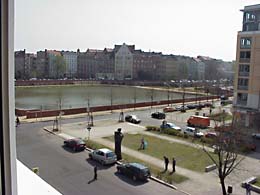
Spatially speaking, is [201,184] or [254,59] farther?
[254,59]

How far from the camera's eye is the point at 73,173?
2.95 metres

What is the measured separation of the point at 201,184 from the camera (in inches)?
109

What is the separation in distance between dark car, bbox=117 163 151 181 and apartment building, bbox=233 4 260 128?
3375 millimetres

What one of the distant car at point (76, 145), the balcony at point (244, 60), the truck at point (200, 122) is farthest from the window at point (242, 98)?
the distant car at point (76, 145)

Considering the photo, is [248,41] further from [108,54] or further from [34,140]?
[108,54]

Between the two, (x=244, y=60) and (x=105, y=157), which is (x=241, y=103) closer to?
(x=244, y=60)

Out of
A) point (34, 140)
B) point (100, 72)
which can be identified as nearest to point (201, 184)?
point (34, 140)

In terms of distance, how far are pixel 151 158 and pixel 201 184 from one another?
34.4 inches

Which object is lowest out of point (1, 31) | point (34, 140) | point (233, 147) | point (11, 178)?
point (34, 140)

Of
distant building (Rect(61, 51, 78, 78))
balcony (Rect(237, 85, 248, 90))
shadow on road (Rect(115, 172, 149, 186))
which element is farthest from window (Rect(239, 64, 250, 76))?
distant building (Rect(61, 51, 78, 78))

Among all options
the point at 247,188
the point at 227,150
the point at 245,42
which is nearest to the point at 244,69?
the point at 245,42

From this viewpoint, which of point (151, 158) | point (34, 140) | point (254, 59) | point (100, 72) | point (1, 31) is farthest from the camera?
point (100, 72)

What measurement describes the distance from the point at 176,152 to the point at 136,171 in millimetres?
1097

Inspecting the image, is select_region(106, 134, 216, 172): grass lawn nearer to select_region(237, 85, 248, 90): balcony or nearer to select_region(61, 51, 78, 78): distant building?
select_region(237, 85, 248, 90): balcony
